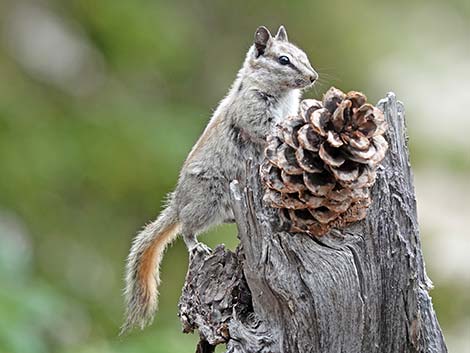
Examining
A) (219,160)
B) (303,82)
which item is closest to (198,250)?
(219,160)

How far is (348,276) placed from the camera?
2.76 metres

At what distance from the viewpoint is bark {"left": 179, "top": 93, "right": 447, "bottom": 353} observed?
2.75m

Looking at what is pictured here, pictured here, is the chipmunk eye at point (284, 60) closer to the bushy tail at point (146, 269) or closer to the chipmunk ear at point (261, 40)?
the chipmunk ear at point (261, 40)

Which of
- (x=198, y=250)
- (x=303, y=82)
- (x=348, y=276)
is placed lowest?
(x=348, y=276)

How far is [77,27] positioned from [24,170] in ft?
4.56

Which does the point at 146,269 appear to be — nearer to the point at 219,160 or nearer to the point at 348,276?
the point at 219,160

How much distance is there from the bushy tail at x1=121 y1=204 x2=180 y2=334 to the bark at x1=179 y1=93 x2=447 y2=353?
1.16 metres

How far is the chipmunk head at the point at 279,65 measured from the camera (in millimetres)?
4109

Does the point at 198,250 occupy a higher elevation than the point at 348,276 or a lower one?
higher

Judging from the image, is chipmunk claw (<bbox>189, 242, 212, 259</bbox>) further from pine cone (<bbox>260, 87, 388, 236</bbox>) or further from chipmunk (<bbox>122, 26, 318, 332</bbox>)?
pine cone (<bbox>260, 87, 388, 236</bbox>)

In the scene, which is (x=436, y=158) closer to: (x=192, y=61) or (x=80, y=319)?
(x=192, y=61)

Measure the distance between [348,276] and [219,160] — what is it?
4.10 feet

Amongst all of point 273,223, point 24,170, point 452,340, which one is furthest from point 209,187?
point 452,340

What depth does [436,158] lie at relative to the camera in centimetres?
726
